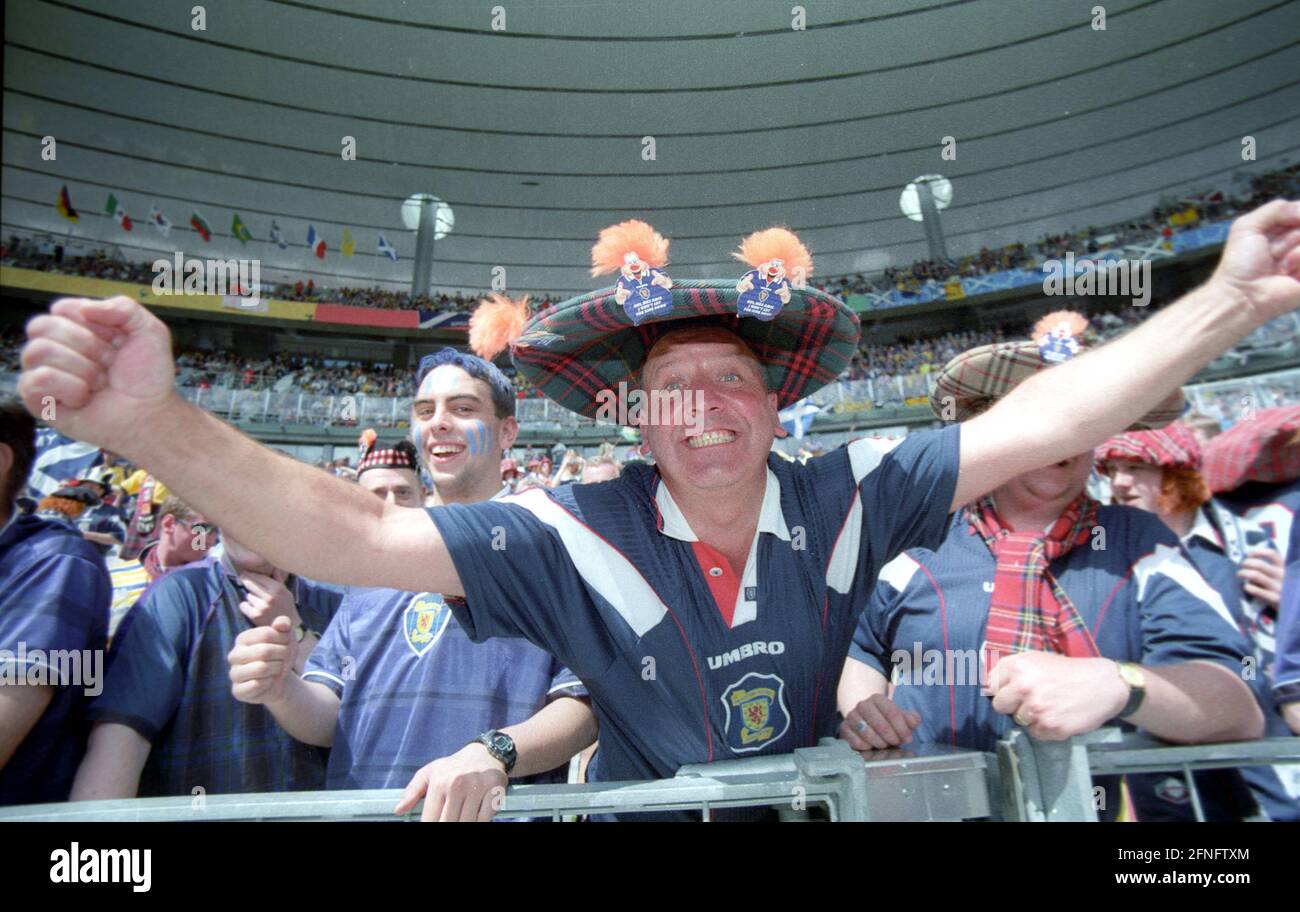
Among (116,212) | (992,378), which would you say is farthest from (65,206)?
(992,378)

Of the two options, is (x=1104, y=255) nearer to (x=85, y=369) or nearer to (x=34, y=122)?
(x=85, y=369)

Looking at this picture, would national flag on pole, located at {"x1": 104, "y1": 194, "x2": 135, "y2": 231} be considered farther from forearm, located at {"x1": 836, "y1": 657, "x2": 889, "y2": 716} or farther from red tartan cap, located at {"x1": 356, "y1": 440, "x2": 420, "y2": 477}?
forearm, located at {"x1": 836, "y1": 657, "x2": 889, "y2": 716}

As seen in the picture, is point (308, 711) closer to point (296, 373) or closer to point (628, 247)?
point (628, 247)

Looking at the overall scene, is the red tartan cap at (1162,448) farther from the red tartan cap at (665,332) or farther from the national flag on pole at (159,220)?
the national flag on pole at (159,220)

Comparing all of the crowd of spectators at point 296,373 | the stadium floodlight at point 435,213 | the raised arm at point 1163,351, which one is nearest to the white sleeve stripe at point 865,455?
the raised arm at point 1163,351

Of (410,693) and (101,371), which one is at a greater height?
(101,371)

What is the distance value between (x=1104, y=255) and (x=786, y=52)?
1198 cm

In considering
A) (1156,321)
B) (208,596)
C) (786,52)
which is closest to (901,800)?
(1156,321)

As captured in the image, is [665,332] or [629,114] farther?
[629,114]

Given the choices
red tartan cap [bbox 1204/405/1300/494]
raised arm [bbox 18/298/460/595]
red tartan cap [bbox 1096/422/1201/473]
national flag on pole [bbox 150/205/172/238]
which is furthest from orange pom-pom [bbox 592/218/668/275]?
national flag on pole [bbox 150/205/172/238]

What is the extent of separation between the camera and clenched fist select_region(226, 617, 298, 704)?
1.48m

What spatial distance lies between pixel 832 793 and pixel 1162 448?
204 centimetres

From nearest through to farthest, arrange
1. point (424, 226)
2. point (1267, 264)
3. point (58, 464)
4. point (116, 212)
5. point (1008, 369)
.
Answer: point (1267, 264) → point (1008, 369) → point (58, 464) → point (116, 212) → point (424, 226)

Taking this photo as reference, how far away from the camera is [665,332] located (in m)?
1.75
